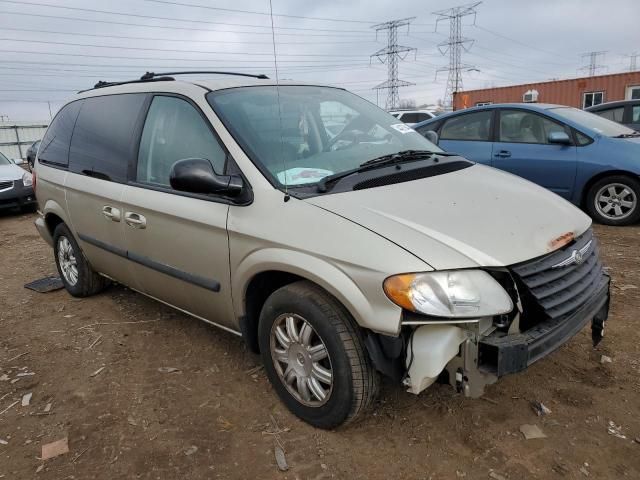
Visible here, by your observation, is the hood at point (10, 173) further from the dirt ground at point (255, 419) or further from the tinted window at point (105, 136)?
the dirt ground at point (255, 419)

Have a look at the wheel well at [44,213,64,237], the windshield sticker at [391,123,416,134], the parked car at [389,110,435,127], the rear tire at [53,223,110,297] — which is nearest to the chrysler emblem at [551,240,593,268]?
the windshield sticker at [391,123,416,134]

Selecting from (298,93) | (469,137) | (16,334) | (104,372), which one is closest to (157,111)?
(298,93)

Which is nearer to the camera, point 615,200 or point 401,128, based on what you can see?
point 401,128

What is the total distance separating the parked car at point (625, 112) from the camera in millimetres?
9125

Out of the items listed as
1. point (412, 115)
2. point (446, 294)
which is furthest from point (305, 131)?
point (412, 115)

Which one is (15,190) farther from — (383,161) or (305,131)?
(383,161)

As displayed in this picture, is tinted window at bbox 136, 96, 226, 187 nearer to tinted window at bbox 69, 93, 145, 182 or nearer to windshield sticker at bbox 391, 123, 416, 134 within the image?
tinted window at bbox 69, 93, 145, 182

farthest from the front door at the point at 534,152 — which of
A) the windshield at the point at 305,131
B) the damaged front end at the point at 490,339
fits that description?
the damaged front end at the point at 490,339

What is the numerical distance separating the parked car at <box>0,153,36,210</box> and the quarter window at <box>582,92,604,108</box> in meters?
23.0

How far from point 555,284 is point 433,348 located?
26.9 inches

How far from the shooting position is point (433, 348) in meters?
2.11

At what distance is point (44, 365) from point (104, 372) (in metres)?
0.49

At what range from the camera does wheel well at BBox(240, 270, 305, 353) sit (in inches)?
105

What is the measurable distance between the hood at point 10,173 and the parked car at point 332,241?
288 inches
